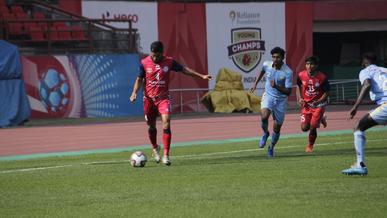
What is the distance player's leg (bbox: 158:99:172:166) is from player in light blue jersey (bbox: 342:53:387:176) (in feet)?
11.8

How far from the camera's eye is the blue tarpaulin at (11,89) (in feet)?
93.8

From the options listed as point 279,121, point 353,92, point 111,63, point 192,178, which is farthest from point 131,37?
point 192,178

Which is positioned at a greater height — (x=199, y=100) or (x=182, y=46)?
(x=182, y=46)

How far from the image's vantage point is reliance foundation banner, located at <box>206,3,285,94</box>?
1511 inches

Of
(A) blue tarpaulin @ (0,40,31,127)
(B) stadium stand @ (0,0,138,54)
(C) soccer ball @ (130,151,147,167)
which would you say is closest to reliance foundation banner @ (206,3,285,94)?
(B) stadium stand @ (0,0,138,54)

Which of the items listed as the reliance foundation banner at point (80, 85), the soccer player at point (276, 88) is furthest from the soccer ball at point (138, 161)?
the reliance foundation banner at point (80, 85)

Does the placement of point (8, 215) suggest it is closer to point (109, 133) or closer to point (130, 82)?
point (109, 133)

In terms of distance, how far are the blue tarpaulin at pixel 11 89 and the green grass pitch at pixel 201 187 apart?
41.3ft

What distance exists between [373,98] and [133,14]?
2507cm

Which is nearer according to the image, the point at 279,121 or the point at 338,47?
the point at 279,121

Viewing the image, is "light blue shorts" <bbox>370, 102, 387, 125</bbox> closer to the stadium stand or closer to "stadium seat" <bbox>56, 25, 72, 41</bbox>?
the stadium stand

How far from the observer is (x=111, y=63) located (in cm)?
3203

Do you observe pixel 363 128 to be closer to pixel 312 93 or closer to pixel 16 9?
pixel 312 93

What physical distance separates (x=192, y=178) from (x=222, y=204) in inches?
99.5
